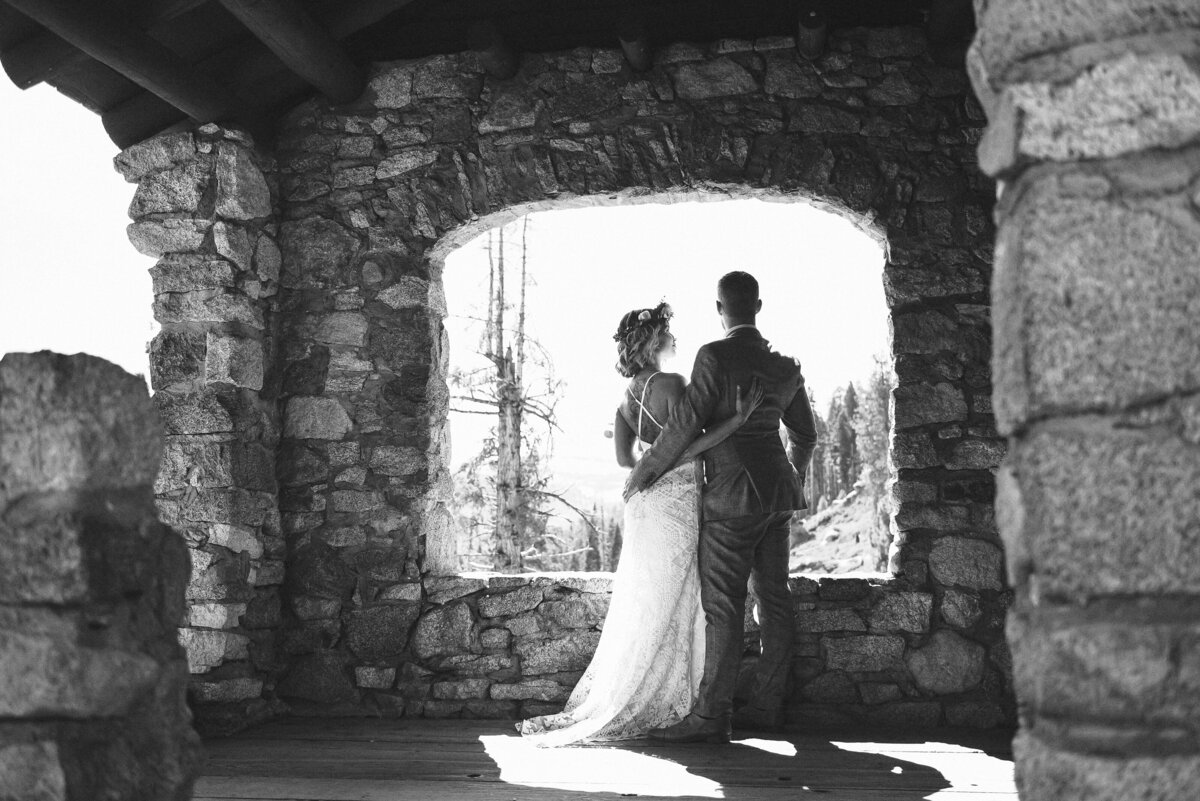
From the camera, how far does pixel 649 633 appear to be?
4141 mm

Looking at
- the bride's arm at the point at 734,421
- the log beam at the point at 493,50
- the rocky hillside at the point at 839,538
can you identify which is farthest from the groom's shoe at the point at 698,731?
the rocky hillside at the point at 839,538

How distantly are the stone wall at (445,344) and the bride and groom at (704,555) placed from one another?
439 millimetres

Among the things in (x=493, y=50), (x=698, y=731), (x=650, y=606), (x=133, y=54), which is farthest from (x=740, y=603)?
(x=133, y=54)

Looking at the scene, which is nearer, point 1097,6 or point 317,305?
point 1097,6

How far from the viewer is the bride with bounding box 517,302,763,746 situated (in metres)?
4.09

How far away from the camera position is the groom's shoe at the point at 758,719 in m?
4.28

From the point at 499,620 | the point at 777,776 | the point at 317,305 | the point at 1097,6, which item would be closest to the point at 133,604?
the point at 1097,6

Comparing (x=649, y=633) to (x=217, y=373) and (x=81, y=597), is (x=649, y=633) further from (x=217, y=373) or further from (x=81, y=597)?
(x=81, y=597)

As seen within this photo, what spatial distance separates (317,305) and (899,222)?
8.96 ft

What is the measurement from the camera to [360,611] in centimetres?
484

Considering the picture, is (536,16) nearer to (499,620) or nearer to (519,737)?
(499,620)

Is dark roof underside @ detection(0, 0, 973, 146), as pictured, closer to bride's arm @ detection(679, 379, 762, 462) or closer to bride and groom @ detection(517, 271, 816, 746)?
bride and groom @ detection(517, 271, 816, 746)

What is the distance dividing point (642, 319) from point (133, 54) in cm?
223

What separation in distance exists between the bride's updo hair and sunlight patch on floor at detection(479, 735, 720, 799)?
156 cm
